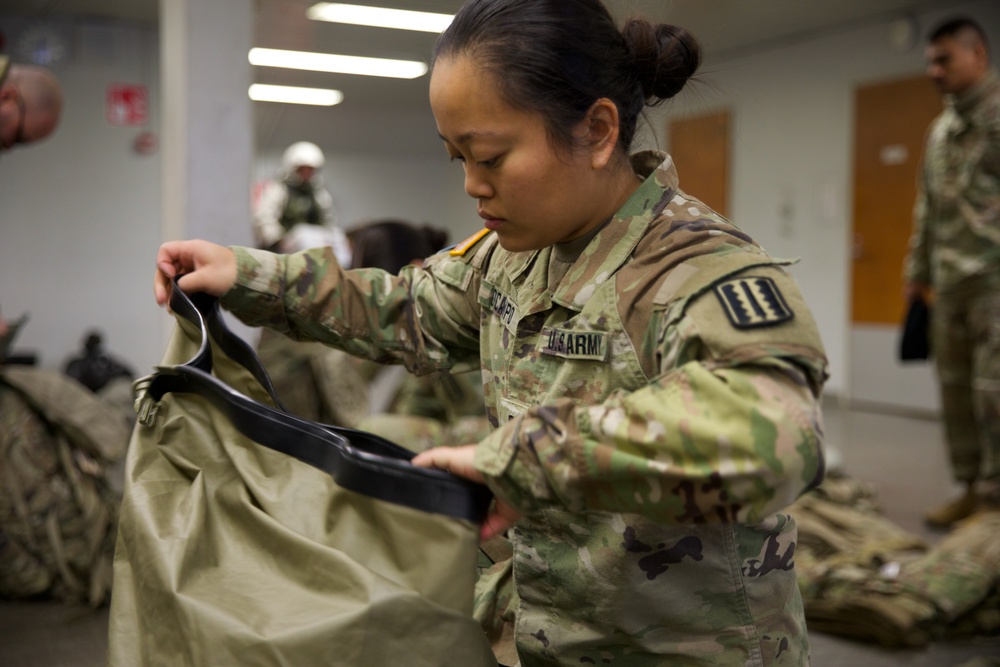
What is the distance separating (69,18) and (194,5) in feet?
17.2

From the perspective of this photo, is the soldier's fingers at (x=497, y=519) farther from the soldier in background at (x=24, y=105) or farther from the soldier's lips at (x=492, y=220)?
the soldier in background at (x=24, y=105)

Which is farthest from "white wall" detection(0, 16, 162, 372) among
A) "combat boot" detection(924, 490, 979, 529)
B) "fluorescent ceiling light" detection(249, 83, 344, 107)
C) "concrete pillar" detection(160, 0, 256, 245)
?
"combat boot" detection(924, 490, 979, 529)

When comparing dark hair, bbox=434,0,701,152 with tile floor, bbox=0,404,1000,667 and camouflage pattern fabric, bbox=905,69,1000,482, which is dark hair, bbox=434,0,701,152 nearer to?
tile floor, bbox=0,404,1000,667

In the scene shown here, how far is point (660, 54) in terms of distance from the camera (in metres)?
1.15

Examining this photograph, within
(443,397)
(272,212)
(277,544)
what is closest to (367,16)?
(272,212)

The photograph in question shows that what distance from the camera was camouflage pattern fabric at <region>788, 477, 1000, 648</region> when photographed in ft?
9.11

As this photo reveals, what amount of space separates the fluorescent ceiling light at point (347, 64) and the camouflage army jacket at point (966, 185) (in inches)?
163

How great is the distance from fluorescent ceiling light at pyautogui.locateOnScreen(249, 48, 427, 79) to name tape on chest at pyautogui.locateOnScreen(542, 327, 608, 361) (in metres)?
6.35

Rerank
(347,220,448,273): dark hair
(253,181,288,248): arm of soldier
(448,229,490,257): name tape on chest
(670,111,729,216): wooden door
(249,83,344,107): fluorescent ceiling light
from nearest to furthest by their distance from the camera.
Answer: (448,229,490,257): name tape on chest
(347,220,448,273): dark hair
(253,181,288,248): arm of soldier
(670,111,729,216): wooden door
(249,83,344,107): fluorescent ceiling light

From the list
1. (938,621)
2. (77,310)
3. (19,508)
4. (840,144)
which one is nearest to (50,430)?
(19,508)

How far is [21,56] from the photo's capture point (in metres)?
7.00

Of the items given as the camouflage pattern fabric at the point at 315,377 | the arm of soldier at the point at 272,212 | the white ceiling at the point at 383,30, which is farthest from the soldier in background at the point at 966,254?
the arm of soldier at the point at 272,212

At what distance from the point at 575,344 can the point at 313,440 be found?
0.99ft

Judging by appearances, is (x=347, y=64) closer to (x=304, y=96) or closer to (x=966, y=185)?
(x=304, y=96)
